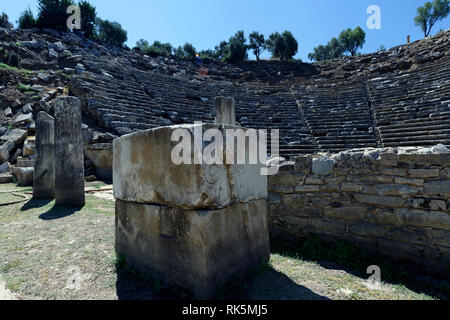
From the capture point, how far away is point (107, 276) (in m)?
2.46

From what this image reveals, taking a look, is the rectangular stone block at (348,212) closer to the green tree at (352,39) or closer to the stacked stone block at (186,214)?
the stacked stone block at (186,214)

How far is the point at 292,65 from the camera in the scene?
2370cm

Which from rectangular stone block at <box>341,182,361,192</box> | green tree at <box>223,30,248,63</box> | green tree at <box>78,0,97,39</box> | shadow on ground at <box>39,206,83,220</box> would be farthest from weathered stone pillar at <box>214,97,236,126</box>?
green tree at <box>78,0,97,39</box>

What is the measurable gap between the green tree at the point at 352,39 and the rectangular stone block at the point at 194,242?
39.3m

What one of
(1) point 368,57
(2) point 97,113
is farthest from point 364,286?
(1) point 368,57

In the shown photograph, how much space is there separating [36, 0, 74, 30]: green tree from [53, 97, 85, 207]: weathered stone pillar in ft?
71.3

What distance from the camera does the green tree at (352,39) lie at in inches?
1340

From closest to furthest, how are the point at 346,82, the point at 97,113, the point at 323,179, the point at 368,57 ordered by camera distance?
the point at 323,179 → the point at 97,113 → the point at 346,82 → the point at 368,57

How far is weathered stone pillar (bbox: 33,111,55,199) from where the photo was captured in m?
6.22

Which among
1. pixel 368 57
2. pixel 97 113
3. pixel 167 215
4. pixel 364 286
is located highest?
pixel 368 57

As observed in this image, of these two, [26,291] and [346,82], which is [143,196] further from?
[346,82]

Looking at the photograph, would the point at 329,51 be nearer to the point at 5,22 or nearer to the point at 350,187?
the point at 5,22

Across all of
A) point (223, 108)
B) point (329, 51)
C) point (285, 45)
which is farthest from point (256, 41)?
point (223, 108)

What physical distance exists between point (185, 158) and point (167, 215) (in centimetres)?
54
